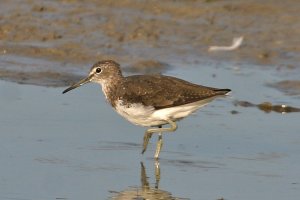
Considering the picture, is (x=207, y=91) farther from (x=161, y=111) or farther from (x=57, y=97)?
(x=57, y=97)

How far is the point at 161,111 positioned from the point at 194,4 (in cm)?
560

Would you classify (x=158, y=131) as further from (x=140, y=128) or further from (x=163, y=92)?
(x=140, y=128)

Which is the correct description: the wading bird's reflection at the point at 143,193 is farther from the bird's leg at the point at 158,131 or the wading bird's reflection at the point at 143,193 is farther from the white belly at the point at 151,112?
the white belly at the point at 151,112

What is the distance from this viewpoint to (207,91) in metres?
9.32

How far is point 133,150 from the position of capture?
31.2 feet

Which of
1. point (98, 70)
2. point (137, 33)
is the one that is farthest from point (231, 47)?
point (98, 70)

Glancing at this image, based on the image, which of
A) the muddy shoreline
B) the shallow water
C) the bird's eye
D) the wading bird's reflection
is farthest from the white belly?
the muddy shoreline

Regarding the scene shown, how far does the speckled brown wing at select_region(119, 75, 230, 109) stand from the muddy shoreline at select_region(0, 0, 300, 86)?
268 cm

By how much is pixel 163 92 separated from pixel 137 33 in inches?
179

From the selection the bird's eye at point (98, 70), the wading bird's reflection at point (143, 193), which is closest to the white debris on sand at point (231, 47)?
the bird's eye at point (98, 70)

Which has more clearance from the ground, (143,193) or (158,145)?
(158,145)

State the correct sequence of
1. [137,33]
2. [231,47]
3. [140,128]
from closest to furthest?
[140,128]
[231,47]
[137,33]

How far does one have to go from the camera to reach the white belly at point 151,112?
935 cm

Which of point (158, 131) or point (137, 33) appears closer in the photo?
point (158, 131)
